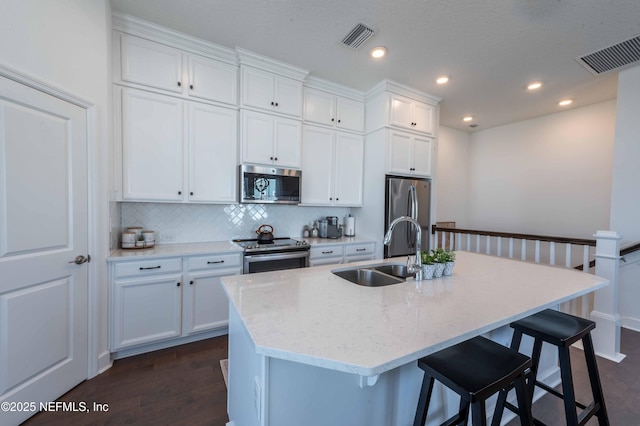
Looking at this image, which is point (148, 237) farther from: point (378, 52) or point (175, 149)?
point (378, 52)

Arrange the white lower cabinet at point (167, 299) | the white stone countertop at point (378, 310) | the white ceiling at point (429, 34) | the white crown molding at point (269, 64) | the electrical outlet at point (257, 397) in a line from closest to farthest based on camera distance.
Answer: the white stone countertop at point (378, 310)
the electrical outlet at point (257, 397)
the white ceiling at point (429, 34)
the white lower cabinet at point (167, 299)
the white crown molding at point (269, 64)

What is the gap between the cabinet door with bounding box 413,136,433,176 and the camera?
3.55m

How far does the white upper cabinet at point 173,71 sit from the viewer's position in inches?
89.9

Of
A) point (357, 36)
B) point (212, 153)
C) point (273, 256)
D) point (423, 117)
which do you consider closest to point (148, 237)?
point (212, 153)

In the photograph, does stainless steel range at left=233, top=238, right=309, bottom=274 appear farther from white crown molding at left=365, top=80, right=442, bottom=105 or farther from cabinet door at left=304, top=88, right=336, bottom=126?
white crown molding at left=365, top=80, right=442, bottom=105

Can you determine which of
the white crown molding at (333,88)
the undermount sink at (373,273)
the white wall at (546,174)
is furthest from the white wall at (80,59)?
the white wall at (546,174)

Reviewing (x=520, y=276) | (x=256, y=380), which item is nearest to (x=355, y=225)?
(x=520, y=276)

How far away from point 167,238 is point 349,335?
8.44 feet

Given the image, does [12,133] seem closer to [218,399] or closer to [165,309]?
[165,309]

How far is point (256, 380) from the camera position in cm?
98

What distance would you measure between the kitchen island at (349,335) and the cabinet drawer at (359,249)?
172 centimetres

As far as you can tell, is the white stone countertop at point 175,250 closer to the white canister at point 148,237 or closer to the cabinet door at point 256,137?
the white canister at point 148,237

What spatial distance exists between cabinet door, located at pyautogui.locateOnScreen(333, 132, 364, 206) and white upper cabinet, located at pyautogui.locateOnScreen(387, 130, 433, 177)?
18.3 inches

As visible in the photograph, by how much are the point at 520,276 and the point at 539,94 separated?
3.18m
